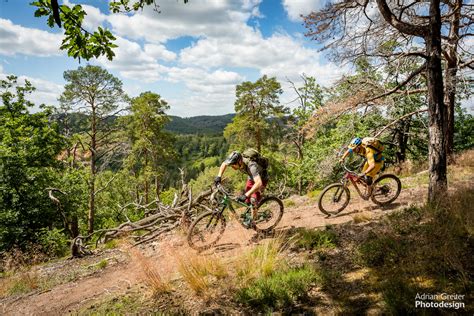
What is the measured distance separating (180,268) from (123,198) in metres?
26.4

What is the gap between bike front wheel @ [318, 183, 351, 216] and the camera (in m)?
7.47

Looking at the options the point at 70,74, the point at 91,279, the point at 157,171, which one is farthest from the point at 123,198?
the point at 91,279

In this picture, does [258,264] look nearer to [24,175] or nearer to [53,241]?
[53,241]

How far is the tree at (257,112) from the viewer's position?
25328 millimetres

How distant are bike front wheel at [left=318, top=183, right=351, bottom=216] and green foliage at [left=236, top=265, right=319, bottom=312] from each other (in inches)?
145

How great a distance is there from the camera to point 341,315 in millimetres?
3189

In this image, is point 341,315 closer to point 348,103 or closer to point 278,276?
point 278,276

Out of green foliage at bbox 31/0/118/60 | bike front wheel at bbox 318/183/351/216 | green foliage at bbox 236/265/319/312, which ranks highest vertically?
green foliage at bbox 31/0/118/60

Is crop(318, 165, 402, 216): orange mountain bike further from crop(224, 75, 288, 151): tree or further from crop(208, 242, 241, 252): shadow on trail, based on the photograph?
crop(224, 75, 288, 151): tree

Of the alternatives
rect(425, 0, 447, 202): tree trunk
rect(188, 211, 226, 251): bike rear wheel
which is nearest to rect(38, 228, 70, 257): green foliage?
rect(188, 211, 226, 251): bike rear wheel

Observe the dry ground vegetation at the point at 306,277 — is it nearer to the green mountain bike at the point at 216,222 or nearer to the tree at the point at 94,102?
the green mountain bike at the point at 216,222

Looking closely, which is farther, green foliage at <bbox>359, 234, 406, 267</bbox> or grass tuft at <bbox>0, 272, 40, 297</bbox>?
grass tuft at <bbox>0, 272, 40, 297</bbox>

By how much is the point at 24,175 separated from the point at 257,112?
Answer: 60.9ft

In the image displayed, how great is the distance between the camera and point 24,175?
41.0 feet
